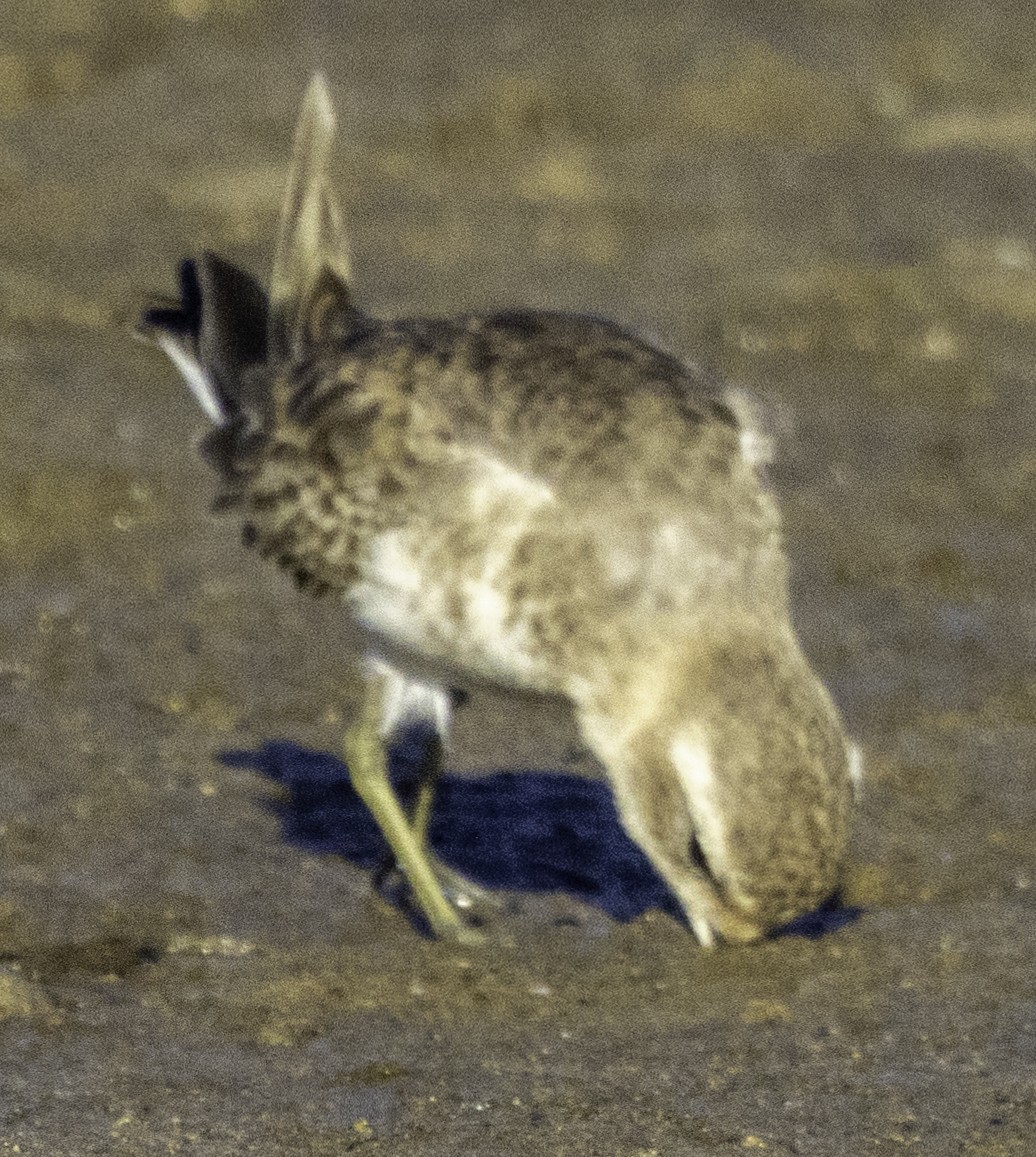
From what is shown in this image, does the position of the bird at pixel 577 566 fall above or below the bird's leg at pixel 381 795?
above

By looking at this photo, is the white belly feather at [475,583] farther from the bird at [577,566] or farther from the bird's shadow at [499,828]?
the bird's shadow at [499,828]

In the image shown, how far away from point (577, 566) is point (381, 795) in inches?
56.9

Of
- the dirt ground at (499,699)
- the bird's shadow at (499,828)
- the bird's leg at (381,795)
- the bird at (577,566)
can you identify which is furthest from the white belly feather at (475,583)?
the bird's shadow at (499,828)

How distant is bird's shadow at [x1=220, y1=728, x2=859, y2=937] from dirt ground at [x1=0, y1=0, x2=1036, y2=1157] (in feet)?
0.15

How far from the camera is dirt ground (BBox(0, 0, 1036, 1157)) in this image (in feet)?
19.6

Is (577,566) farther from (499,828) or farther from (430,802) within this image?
(499,828)

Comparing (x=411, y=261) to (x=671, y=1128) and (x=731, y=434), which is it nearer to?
(x=731, y=434)

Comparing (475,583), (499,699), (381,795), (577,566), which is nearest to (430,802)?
(381,795)

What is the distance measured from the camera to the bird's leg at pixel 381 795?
6961mm

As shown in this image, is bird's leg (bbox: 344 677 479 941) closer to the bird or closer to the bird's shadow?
the bird

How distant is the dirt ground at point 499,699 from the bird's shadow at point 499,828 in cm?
5

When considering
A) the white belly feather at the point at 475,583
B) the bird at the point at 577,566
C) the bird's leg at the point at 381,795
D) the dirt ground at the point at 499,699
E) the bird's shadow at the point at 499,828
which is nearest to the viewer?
the bird at the point at 577,566

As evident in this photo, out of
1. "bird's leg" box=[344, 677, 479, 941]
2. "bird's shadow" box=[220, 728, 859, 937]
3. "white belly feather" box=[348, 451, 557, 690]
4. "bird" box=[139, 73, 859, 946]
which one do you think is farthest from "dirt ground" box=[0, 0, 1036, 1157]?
"white belly feather" box=[348, 451, 557, 690]

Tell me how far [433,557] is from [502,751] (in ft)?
6.72
